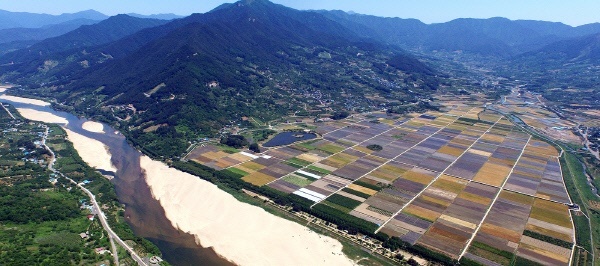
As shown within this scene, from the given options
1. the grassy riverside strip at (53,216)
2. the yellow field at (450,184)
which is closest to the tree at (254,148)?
the grassy riverside strip at (53,216)

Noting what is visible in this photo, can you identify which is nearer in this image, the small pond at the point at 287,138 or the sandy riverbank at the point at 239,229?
the sandy riverbank at the point at 239,229

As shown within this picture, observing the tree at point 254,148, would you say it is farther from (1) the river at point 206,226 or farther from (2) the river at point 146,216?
(2) the river at point 146,216

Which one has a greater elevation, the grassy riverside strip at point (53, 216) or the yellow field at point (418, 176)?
the yellow field at point (418, 176)

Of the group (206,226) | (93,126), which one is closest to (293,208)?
(206,226)

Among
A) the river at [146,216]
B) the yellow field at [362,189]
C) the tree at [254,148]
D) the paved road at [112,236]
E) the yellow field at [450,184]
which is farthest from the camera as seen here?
the tree at [254,148]

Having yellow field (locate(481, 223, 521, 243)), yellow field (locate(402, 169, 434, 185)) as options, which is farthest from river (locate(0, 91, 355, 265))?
yellow field (locate(402, 169, 434, 185))

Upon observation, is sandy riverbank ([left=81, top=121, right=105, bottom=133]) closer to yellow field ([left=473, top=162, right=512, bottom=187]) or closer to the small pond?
the small pond

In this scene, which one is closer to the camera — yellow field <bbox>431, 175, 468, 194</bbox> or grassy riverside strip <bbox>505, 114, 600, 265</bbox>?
grassy riverside strip <bbox>505, 114, 600, 265</bbox>
